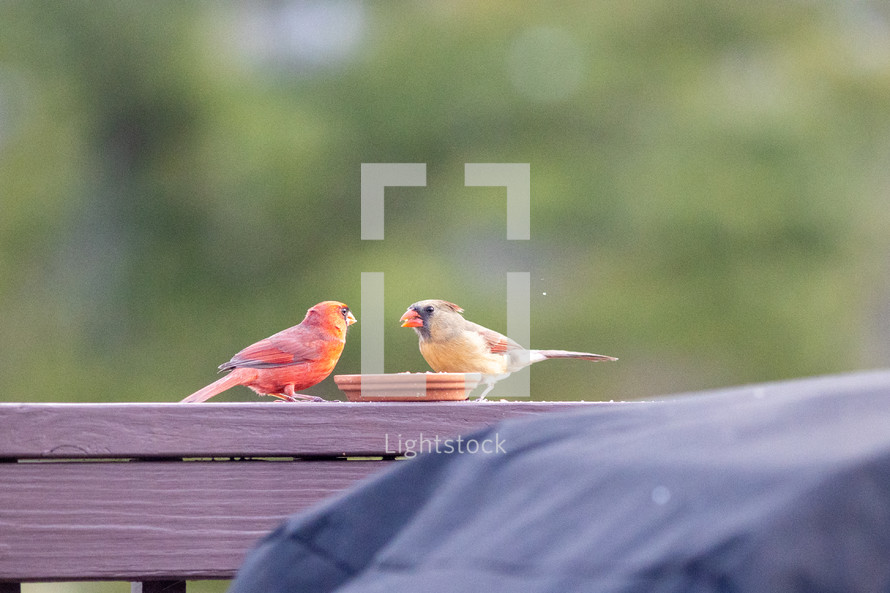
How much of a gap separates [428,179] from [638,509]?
12.7 feet

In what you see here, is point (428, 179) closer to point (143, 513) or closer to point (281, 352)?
point (281, 352)

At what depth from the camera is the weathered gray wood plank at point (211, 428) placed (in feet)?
2.60

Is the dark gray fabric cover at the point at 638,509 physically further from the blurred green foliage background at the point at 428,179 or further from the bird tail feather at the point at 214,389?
the blurred green foliage background at the point at 428,179

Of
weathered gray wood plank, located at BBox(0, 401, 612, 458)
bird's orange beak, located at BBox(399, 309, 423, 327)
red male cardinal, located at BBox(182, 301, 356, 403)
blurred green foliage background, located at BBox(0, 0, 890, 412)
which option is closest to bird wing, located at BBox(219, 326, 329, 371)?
red male cardinal, located at BBox(182, 301, 356, 403)

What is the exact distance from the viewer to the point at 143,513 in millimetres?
803

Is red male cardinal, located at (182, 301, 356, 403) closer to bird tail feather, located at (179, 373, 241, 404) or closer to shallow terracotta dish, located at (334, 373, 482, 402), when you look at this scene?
bird tail feather, located at (179, 373, 241, 404)

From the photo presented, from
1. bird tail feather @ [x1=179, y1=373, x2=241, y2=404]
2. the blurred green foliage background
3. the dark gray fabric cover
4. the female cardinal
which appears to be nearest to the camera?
the dark gray fabric cover

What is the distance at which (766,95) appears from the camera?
428 cm

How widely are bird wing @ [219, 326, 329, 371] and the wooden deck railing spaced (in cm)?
25

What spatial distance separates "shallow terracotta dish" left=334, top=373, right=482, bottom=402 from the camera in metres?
0.87

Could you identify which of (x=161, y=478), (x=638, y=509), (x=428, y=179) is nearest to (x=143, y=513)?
(x=161, y=478)

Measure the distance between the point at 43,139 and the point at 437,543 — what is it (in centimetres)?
423

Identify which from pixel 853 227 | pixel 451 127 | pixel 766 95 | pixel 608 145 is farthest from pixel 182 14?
pixel 853 227

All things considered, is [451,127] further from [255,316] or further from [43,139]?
[43,139]
